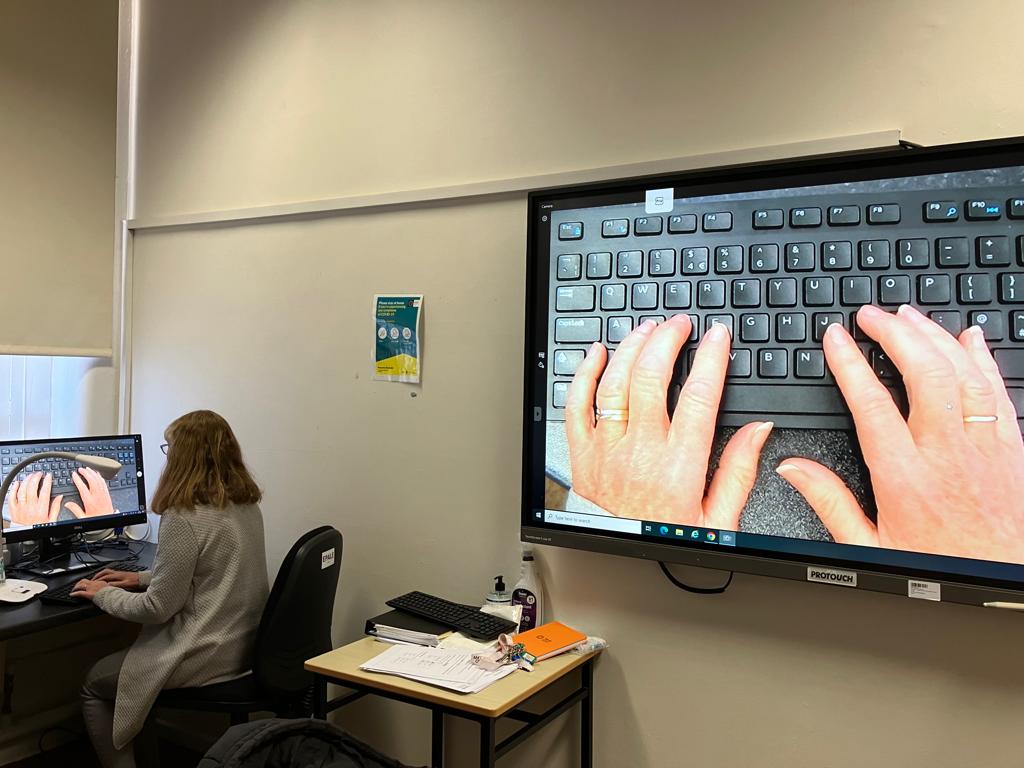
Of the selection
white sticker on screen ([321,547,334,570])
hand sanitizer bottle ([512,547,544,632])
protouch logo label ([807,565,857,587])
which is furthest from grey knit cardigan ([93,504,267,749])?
protouch logo label ([807,565,857,587])

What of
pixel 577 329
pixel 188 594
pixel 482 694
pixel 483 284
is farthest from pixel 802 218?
pixel 188 594

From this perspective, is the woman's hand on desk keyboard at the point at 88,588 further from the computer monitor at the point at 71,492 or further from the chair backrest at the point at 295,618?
the chair backrest at the point at 295,618

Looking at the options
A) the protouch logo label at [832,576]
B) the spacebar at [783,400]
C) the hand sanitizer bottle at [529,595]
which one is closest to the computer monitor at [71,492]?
the hand sanitizer bottle at [529,595]

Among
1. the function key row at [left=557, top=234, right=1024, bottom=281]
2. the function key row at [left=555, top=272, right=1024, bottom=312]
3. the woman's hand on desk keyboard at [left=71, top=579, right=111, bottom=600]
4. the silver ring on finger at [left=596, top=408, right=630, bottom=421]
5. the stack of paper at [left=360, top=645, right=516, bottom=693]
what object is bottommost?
the stack of paper at [left=360, top=645, right=516, bottom=693]

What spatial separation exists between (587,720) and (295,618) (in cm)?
89

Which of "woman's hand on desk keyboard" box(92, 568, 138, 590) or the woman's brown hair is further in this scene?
"woman's hand on desk keyboard" box(92, 568, 138, 590)

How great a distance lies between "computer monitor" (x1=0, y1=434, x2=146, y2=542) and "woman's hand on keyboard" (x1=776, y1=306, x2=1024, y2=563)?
2.41 m

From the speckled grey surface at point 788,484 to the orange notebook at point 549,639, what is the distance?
0.56m

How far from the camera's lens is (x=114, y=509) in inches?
113

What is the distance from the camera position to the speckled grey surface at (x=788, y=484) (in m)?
1.83

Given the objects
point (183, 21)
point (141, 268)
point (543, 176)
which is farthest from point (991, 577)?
point (183, 21)

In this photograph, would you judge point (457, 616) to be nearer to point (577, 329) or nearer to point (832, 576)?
point (577, 329)

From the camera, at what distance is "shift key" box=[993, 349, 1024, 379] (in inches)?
66.2

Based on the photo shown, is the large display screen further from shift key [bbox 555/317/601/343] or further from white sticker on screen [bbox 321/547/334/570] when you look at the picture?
white sticker on screen [bbox 321/547/334/570]
